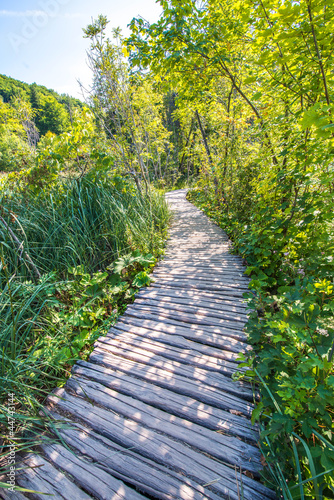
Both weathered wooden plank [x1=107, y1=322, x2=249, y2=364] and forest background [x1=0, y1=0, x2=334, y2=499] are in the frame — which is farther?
weathered wooden plank [x1=107, y1=322, x2=249, y2=364]

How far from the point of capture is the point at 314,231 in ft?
7.04

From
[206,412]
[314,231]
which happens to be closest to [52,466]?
[206,412]

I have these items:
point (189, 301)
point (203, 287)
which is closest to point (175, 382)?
point (189, 301)

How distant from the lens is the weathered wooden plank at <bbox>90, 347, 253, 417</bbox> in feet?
4.65

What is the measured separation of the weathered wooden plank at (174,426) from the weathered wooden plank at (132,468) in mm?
160

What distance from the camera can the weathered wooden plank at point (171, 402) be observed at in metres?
1.29

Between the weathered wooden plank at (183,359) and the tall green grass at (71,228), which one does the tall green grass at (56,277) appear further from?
the weathered wooden plank at (183,359)

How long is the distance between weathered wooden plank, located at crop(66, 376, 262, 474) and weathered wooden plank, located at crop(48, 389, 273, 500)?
34 mm

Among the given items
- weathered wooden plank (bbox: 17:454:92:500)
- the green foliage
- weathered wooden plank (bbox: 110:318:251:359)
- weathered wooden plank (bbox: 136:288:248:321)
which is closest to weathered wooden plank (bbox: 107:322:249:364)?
weathered wooden plank (bbox: 110:318:251:359)

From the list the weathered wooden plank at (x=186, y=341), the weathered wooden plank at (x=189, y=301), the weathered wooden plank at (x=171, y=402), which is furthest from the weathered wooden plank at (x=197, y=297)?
the weathered wooden plank at (x=171, y=402)

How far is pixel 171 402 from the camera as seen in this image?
1.46 metres

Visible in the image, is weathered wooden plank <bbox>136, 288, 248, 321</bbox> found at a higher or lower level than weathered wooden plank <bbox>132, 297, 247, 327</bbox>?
higher

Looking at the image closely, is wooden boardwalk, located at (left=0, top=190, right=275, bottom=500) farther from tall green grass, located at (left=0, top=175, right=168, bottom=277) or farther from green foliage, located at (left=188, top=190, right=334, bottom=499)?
tall green grass, located at (left=0, top=175, right=168, bottom=277)

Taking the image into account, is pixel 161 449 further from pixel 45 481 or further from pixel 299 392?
pixel 299 392
